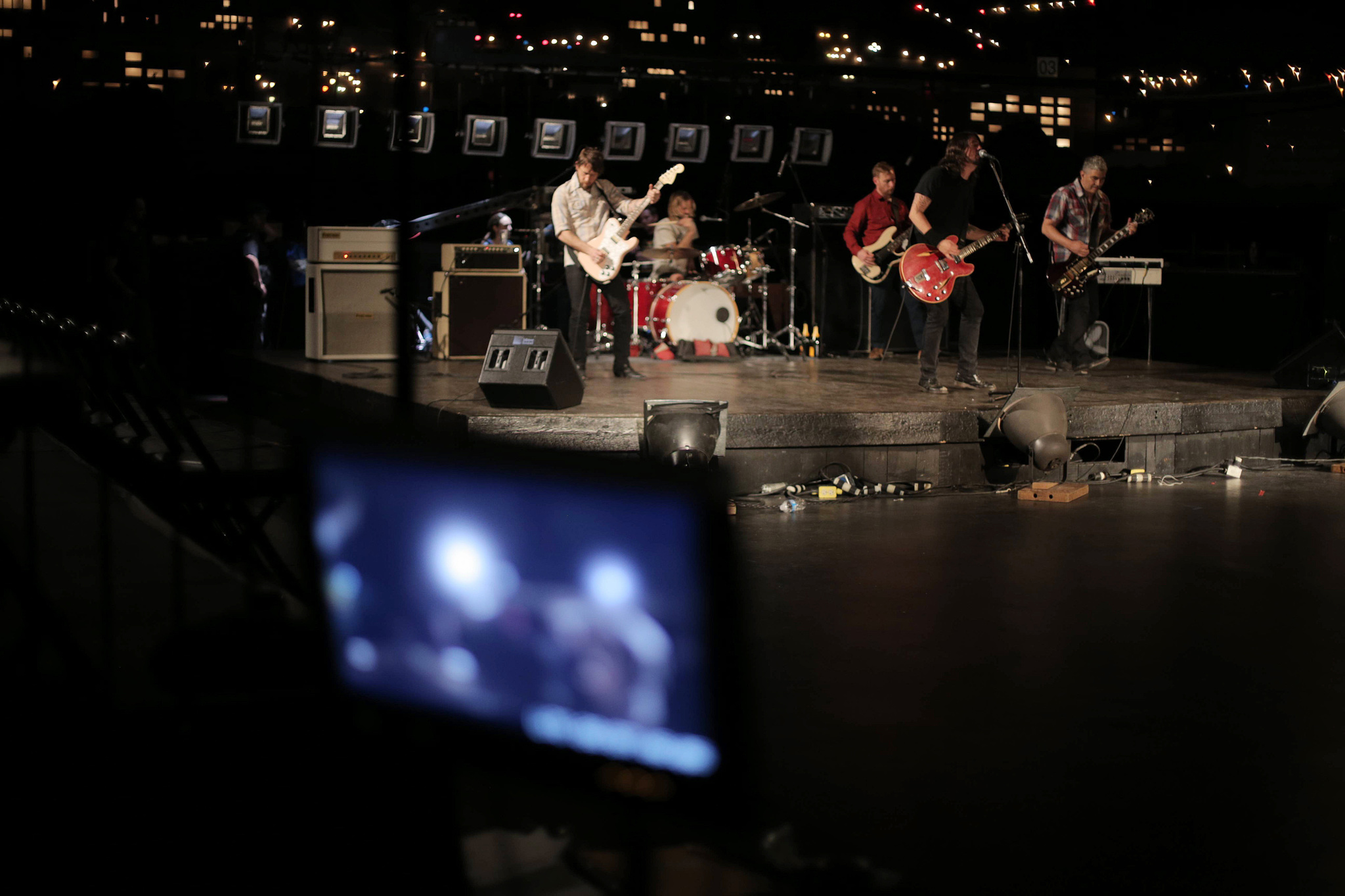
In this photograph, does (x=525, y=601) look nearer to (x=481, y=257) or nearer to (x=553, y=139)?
(x=481, y=257)

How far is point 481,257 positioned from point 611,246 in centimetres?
258

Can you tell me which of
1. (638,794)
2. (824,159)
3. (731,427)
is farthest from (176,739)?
(824,159)

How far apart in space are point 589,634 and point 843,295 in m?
11.8

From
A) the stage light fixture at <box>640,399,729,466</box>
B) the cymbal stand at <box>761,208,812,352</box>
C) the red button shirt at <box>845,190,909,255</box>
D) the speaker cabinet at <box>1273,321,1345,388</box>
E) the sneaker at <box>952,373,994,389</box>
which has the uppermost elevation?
the red button shirt at <box>845,190,909,255</box>

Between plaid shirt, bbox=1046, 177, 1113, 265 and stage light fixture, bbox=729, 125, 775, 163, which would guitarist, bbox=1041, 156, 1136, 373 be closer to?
plaid shirt, bbox=1046, 177, 1113, 265

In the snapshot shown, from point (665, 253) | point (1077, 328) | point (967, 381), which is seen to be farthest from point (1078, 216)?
point (665, 253)

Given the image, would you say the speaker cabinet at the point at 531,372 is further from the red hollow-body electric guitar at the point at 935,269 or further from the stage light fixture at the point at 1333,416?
the stage light fixture at the point at 1333,416

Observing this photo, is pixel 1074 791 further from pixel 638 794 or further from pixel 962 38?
pixel 962 38

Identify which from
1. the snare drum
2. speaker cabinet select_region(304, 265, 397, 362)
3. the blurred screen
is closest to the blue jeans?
the snare drum

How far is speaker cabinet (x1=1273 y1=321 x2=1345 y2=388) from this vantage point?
8383mm

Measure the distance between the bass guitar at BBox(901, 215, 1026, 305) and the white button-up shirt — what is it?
1.97 metres

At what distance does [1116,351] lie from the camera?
43.1 feet

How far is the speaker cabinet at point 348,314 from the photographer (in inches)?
400

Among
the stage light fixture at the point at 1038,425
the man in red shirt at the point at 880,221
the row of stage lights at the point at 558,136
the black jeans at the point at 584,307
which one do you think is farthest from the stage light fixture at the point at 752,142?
the stage light fixture at the point at 1038,425
